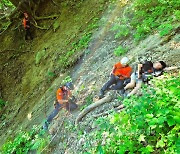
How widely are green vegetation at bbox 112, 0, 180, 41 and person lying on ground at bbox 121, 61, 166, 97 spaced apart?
80.6 inches

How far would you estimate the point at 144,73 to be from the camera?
7465 millimetres

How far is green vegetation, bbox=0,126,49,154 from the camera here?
868 centimetres

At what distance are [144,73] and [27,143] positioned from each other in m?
4.19

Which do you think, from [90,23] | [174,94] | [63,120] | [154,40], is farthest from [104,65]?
[174,94]

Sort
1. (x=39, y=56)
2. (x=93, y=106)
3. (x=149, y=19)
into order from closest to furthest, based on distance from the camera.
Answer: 1. (x=93, y=106)
2. (x=149, y=19)
3. (x=39, y=56)

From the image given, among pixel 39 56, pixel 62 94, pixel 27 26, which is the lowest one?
pixel 39 56

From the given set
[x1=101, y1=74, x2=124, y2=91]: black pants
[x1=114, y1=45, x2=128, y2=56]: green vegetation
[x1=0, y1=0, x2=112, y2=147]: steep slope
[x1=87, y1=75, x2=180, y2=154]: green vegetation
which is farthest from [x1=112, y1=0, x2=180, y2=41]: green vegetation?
[x1=87, y1=75, x2=180, y2=154]: green vegetation

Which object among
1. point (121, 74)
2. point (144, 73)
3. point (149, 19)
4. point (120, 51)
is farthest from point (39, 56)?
point (144, 73)

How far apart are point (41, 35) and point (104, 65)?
5.99 m

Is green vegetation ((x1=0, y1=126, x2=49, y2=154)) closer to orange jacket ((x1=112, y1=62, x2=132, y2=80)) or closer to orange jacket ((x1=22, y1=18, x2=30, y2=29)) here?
orange jacket ((x1=112, y1=62, x2=132, y2=80))

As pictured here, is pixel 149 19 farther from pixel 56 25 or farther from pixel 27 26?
pixel 27 26

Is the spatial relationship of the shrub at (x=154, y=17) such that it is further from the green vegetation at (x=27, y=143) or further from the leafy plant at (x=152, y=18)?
the green vegetation at (x=27, y=143)

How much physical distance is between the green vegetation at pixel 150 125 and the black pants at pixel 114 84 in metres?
2.76

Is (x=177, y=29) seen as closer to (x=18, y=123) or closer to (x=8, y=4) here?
(x=18, y=123)
